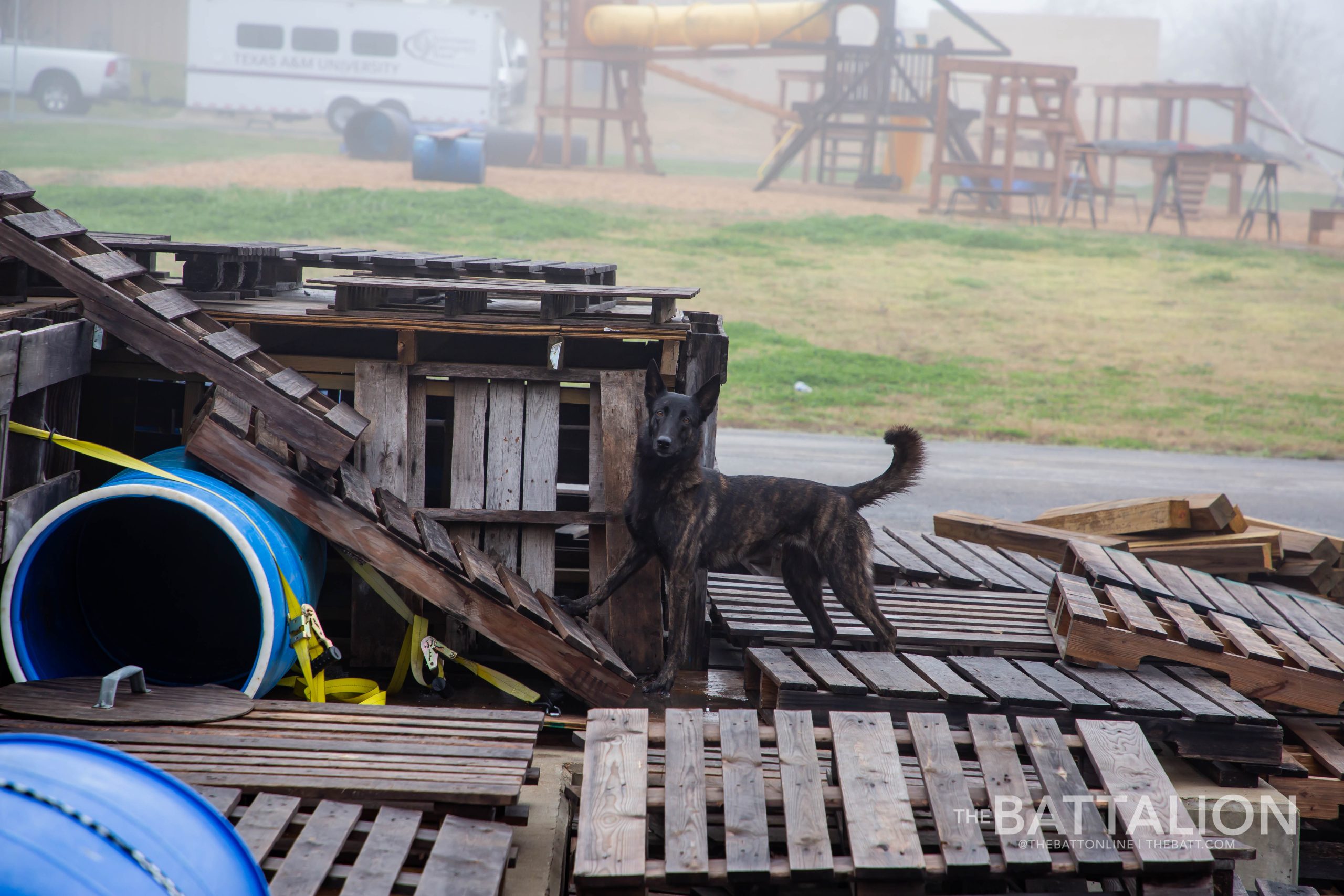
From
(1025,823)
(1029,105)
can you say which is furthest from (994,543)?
(1029,105)

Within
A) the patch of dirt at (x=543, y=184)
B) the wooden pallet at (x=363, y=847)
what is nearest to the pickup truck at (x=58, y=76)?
the patch of dirt at (x=543, y=184)

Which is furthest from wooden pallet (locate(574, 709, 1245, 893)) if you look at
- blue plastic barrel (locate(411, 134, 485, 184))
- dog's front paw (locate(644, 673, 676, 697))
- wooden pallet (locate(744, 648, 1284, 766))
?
blue plastic barrel (locate(411, 134, 485, 184))

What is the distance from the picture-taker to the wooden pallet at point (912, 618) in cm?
545

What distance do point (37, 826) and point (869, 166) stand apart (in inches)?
1464

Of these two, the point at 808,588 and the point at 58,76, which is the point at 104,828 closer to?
the point at 808,588

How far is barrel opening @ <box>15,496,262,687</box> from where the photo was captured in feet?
15.8

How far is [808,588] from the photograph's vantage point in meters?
5.42

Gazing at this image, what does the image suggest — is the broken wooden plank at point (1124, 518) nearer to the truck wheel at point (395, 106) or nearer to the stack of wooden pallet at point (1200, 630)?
the stack of wooden pallet at point (1200, 630)

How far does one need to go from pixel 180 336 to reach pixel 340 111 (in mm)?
38385

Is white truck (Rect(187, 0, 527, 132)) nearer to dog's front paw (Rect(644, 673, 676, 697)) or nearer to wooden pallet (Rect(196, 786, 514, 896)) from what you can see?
dog's front paw (Rect(644, 673, 676, 697))

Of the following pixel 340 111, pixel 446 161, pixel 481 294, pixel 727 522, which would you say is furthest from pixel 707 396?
pixel 340 111

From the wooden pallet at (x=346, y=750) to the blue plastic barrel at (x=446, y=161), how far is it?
1107 inches

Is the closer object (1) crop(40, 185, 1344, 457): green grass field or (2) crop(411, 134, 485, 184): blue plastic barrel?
(1) crop(40, 185, 1344, 457): green grass field

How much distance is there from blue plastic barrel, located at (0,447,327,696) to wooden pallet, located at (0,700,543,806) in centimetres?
37
